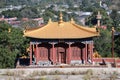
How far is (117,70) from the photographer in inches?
1093

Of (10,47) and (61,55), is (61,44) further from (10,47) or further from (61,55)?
(10,47)

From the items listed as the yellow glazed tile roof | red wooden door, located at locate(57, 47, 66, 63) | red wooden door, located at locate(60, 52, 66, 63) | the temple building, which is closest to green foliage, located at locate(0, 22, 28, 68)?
the temple building

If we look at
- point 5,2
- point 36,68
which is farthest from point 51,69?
point 5,2

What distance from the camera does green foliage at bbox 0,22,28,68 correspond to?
3431cm

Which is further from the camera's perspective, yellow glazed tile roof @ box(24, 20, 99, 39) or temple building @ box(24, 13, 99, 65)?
temple building @ box(24, 13, 99, 65)

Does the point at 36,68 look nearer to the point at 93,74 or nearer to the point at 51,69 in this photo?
the point at 51,69

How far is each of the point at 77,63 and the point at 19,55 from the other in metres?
6.54

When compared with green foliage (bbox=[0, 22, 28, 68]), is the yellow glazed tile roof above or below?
above

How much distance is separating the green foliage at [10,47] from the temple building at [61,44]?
299cm

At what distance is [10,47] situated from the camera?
36.5 metres

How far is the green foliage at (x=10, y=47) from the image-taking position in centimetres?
3431

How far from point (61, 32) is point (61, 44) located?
99cm

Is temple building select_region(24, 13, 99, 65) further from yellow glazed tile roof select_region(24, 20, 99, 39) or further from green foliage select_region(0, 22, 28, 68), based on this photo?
green foliage select_region(0, 22, 28, 68)

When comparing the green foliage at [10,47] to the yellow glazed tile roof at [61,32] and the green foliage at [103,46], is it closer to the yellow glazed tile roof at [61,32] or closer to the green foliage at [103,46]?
the yellow glazed tile roof at [61,32]
